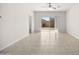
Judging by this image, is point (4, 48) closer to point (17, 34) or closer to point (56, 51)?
point (17, 34)

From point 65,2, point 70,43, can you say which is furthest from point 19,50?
point 65,2

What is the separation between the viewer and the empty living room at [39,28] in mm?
1636

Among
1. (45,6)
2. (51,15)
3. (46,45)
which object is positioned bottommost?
(46,45)

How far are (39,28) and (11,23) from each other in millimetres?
390

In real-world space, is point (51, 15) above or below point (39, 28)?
above

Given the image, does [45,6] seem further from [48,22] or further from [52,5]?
[48,22]

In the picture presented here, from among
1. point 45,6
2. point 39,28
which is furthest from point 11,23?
point 45,6

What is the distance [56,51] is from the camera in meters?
1.64

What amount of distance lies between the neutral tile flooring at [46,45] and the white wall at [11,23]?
90mm

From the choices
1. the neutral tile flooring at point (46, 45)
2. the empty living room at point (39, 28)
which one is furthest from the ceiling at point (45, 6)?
the neutral tile flooring at point (46, 45)

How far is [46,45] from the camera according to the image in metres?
1.70

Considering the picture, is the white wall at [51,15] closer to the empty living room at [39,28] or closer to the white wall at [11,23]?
the empty living room at [39,28]

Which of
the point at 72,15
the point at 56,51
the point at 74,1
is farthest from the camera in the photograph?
the point at 72,15

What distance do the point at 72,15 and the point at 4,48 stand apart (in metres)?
1.00
